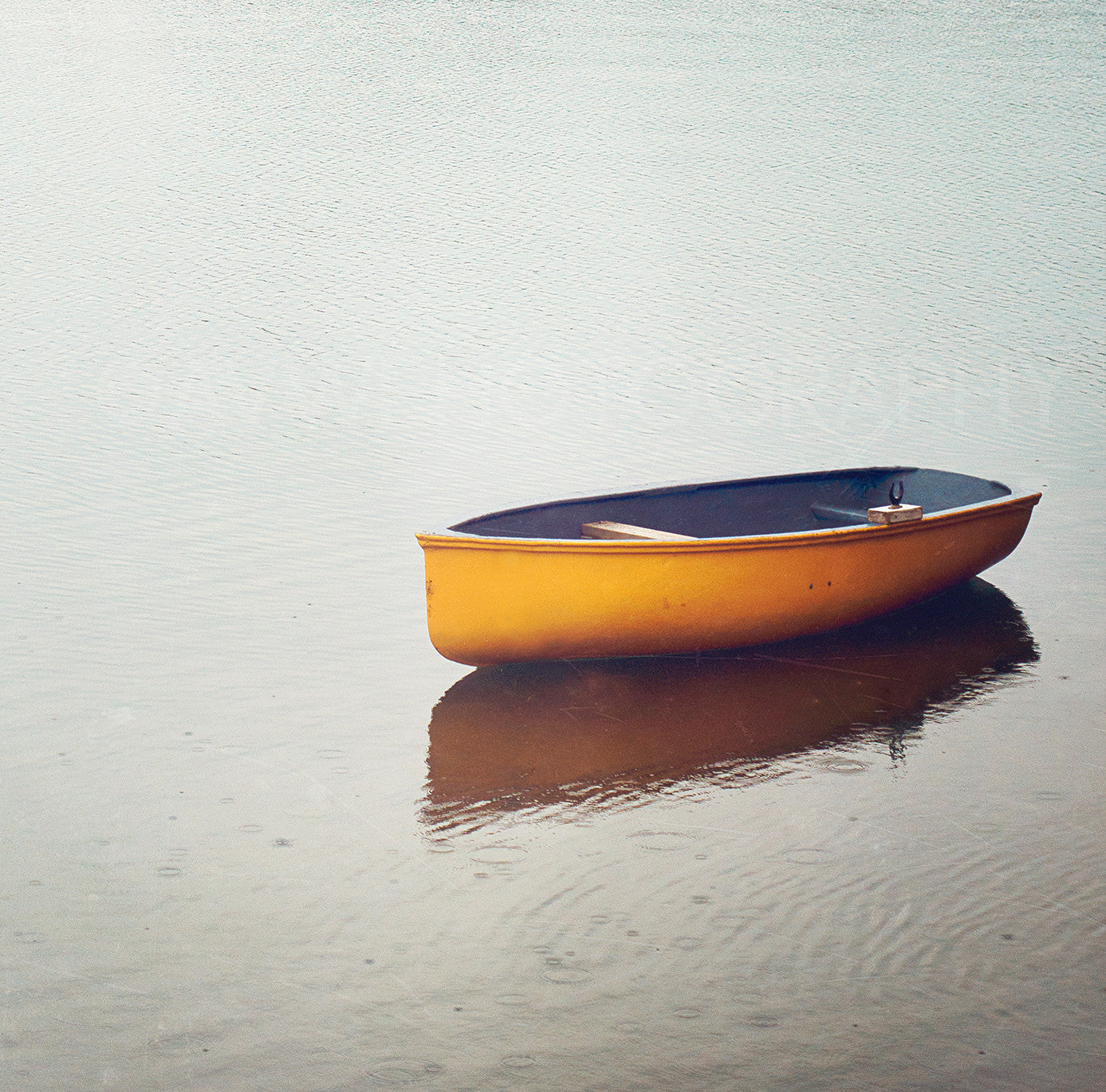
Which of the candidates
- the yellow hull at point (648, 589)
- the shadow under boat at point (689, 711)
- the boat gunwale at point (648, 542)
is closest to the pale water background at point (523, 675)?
the shadow under boat at point (689, 711)

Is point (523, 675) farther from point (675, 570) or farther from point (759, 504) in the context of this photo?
point (759, 504)

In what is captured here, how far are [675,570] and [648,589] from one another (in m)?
0.17

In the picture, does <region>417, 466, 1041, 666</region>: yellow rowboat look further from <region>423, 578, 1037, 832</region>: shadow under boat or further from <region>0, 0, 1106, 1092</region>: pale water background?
<region>0, 0, 1106, 1092</region>: pale water background

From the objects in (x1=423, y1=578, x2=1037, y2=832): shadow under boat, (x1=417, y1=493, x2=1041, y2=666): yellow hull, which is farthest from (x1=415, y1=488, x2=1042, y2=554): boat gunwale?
(x1=423, y1=578, x2=1037, y2=832): shadow under boat

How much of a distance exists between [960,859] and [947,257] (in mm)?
16393

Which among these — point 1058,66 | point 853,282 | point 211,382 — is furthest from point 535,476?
point 1058,66

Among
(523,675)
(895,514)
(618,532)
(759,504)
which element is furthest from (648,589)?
(759,504)

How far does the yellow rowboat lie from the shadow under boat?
6.2 inches

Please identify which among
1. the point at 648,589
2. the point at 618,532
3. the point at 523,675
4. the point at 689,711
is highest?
the point at 618,532

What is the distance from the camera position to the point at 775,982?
4.72 meters

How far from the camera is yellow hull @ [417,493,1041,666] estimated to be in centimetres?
693

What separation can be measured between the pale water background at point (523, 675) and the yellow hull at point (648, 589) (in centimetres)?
25

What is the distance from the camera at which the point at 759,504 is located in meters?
8.58

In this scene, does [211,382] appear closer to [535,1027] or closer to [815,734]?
[815,734]
